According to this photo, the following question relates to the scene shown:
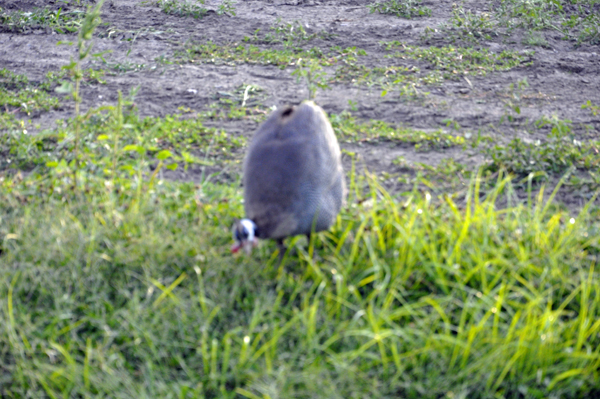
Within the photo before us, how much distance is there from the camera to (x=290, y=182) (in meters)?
2.45

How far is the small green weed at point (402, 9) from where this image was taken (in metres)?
6.09

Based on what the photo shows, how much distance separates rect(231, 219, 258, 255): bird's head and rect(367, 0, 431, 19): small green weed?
4.31 m

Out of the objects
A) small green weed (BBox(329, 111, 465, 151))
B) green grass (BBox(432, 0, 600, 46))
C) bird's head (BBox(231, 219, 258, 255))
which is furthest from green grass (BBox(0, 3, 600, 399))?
green grass (BBox(432, 0, 600, 46))

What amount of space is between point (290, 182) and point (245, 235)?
0.94 ft

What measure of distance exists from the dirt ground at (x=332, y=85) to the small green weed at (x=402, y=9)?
0.09 m

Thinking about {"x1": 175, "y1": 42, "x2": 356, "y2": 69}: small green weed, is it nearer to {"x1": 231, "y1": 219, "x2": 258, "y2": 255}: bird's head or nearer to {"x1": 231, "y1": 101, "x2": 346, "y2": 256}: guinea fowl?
{"x1": 231, "y1": 101, "x2": 346, "y2": 256}: guinea fowl

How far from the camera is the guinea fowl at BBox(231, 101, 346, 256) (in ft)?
8.03

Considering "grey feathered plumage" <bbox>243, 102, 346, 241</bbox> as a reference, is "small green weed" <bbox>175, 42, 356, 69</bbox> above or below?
below

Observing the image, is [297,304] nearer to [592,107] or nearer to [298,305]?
[298,305]

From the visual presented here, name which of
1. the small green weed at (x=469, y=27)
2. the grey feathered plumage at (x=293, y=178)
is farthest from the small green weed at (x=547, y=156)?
the small green weed at (x=469, y=27)

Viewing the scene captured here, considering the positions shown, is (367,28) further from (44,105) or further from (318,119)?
(318,119)

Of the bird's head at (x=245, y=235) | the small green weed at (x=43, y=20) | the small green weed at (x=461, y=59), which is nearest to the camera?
the bird's head at (x=245, y=235)

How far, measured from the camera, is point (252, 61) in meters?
5.09

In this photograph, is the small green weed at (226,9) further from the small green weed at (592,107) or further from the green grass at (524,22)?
the small green weed at (592,107)
